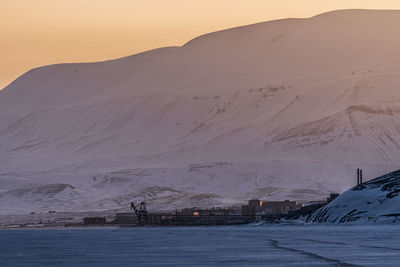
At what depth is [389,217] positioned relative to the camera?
12188 cm

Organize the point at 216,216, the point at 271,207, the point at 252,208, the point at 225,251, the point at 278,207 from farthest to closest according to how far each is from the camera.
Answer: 1. the point at 271,207
2. the point at 278,207
3. the point at 252,208
4. the point at 216,216
5. the point at 225,251

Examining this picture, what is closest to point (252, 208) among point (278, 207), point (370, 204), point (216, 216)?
point (278, 207)

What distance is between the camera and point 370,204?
13025cm

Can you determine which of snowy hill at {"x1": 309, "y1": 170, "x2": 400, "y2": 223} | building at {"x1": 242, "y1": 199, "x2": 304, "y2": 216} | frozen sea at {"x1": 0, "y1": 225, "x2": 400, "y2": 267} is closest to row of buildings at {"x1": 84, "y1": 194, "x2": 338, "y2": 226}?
building at {"x1": 242, "y1": 199, "x2": 304, "y2": 216}

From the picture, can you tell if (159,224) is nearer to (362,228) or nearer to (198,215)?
(198,215)

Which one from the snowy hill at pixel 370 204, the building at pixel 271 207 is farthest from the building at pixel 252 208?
the snowy hill at pixel 370 204

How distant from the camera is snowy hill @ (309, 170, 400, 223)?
408 feet

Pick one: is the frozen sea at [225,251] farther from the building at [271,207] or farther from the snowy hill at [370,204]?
the building at [271,207]

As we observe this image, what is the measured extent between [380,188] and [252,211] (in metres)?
47.3

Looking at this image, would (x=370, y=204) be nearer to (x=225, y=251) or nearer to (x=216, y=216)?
(x=216, y=216)

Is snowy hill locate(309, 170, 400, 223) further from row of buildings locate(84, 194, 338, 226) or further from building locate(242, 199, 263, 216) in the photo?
building locate(242, 199, 263, 216)

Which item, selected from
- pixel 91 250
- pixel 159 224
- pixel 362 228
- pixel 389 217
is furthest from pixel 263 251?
pixel 159 224

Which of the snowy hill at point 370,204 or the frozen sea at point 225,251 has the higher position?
the snowy hill at point 370,204

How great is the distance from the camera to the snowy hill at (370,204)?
12431 centimetres
